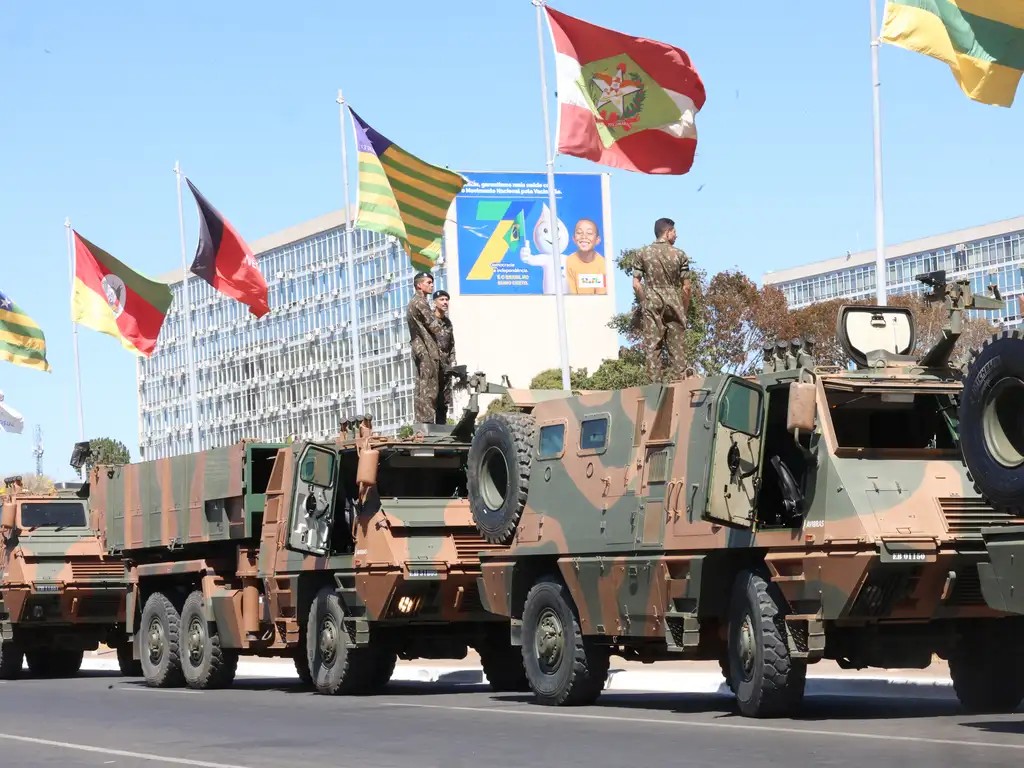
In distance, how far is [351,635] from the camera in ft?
62.1

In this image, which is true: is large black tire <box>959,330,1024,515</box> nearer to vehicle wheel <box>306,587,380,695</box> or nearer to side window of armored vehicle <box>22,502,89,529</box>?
vehicle wheel <box>306,587,380,695</box>

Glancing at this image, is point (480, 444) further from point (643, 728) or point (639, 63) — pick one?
point (639, 63)

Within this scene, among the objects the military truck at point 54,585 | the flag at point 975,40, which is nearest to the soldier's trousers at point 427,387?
the flag at point 975,40

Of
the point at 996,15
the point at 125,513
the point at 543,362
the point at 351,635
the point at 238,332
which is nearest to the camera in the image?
the point at 996,15

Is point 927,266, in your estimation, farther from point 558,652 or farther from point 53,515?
point 558,652

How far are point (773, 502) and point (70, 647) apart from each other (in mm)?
14869

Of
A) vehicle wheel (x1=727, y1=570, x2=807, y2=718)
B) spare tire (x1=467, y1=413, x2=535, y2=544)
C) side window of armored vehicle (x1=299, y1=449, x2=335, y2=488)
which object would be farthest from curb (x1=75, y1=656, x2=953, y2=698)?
side window of armored vehicle (x1=299, y1=449, x2=335, y2=488)

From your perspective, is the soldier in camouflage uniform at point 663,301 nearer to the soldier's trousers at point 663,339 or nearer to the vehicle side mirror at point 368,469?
the soldier's trousers at point 663,339

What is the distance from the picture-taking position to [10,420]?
43969 millimetres

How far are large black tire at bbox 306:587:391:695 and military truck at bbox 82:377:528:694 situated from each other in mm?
18

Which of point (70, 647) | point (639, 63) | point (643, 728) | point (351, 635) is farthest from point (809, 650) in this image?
point (70, 647)

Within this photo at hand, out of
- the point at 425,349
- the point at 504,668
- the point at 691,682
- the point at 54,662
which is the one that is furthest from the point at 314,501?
the point at 54,662

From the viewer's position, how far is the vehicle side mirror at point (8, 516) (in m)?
26.7

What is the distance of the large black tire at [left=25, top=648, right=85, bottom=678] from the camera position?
2753cm
